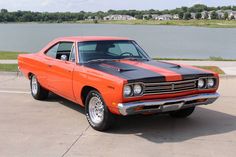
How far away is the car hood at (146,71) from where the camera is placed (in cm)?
635

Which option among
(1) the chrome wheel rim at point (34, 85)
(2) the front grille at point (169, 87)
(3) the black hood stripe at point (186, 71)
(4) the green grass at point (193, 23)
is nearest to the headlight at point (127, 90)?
(2) the front grille at point (169, 87)

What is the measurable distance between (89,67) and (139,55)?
1.39 meters

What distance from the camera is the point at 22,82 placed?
478 inches

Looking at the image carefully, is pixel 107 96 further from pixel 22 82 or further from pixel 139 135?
pixel 22 82

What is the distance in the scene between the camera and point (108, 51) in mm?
7793

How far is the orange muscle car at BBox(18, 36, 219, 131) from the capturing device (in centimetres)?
627

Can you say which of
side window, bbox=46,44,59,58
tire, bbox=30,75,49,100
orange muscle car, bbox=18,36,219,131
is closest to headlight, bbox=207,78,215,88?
orange muscle car, bbox=18,36,219,131

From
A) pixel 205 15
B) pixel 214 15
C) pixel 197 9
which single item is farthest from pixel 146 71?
pixel 197 9

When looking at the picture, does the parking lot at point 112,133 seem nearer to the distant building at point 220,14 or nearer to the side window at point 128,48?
the side window at point 128,48

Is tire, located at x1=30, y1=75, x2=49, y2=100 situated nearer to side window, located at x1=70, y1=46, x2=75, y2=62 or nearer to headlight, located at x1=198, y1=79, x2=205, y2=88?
side window, located at x1=70, y1=46, x2=75, y2=62

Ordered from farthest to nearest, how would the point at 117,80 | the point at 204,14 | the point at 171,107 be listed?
the point at 204,14 < the point at 171,107 < the point at 117,80

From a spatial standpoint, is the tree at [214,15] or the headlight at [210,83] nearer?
the headlight at [210,83]

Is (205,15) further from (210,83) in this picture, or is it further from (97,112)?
(97,112)

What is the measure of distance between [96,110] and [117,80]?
36.8 inches
